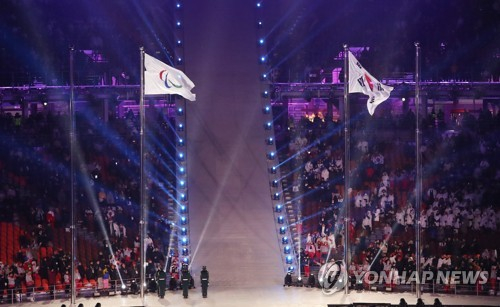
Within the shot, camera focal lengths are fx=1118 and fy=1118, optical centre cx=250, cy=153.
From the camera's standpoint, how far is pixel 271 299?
40.6 meters

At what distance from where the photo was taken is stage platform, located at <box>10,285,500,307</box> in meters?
40.0

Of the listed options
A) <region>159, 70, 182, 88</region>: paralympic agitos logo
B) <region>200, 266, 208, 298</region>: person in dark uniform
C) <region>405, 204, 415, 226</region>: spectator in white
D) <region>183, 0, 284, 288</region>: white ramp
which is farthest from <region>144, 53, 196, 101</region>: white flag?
<region>405, 204, 415, 226</region>: spectator in white

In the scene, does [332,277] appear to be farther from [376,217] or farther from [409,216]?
[409,216]

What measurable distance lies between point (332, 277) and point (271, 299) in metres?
3.00

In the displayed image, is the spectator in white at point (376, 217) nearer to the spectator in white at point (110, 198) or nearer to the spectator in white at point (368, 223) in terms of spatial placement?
the spectator in white at point (368, 223)

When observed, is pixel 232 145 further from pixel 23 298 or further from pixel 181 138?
pixel 23 298

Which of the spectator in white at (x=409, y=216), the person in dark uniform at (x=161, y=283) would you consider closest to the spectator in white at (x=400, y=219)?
the spectator in white at (x=409, y=216)

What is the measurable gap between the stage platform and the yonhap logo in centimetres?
35

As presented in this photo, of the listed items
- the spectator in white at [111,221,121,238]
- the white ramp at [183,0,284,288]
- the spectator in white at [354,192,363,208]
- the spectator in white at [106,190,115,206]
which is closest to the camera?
the white ramp at [183,0,284,288]

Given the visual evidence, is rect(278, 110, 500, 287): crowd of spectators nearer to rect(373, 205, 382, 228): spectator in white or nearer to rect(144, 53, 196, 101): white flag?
rect(373, 205, 382, 228): spectator in white

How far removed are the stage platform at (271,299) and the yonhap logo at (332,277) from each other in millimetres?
354

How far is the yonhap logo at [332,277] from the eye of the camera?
41884 mm

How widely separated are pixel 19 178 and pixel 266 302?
14.5 m

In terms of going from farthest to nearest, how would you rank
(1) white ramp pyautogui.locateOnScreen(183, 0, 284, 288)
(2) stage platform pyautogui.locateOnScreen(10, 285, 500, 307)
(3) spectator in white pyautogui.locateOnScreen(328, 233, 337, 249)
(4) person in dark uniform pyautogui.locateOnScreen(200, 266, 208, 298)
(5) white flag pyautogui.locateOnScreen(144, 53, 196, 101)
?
(3) spectator in white pyautogui.locateOnScreen(328, 233, 337, 249)
(1) white ramp pyautogui.locateOnScreen(183, 0, 284, 288)
(4) person in dark uniform pyautogui.locateOnScreen(200, 266, 208, 298)
(2) stage platform pyautogui.locateOnScreen(10, 285, 500, 307)
(5) white flag pyautogui.locateOnScreen(144, 53, 196, 101)
